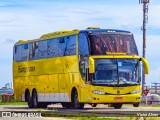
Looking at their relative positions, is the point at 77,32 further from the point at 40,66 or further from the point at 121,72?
the point at 40,66

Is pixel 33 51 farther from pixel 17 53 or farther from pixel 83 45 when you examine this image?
pixel 83 45

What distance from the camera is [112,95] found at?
3209 cm

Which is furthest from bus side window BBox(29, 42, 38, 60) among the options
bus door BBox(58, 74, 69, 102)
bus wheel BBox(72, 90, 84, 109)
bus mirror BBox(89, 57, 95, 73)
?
bus mirror BBox(89, 57, 95, 73)

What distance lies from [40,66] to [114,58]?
7.30 metres

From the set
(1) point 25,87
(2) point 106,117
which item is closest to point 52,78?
(1) point 25,87

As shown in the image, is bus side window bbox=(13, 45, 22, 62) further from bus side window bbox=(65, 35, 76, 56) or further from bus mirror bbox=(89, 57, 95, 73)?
bus mirror bbox=(89, 57, 95, 73)

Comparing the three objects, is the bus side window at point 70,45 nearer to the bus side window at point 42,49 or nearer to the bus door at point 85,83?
the bus door at point 85,83

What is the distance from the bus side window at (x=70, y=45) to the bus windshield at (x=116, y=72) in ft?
6.46

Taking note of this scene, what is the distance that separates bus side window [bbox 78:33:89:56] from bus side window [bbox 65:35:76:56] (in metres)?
0.64

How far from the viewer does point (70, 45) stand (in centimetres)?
3375

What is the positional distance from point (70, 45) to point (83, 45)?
167 centimetres

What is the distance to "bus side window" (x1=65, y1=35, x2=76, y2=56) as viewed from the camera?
33.2m

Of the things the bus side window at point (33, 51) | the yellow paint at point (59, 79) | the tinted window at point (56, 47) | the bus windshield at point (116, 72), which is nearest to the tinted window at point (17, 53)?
the yellow paint at point (59, 79)

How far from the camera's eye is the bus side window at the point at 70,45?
3316cm
